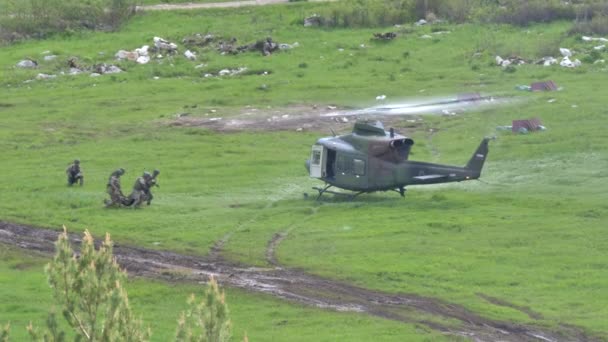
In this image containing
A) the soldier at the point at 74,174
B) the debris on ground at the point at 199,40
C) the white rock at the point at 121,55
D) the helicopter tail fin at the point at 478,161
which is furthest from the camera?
the debris on ground at the point at 199,40

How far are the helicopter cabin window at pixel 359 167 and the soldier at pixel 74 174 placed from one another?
336 inches

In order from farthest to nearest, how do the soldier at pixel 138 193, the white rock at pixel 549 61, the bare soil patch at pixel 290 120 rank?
the white rock at pixel 549 61 < the bare soil patch at pixel 290 120 < the soldier at pixel 138 193

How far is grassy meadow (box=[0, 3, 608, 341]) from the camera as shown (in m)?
30.1

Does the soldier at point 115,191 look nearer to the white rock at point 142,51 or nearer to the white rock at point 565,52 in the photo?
the white rock at point 565,52

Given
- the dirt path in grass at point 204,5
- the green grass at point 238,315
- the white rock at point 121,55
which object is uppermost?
the green grass at point 238,315

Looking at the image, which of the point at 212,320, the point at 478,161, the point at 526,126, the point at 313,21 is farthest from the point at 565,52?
the point at 212,320

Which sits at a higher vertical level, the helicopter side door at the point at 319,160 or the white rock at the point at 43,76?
the helicopter side door at the point at 319,160

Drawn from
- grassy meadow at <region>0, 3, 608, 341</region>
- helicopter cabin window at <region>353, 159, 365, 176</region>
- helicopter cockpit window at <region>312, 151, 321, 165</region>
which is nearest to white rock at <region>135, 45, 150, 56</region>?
grassy meadow at <region>0, 3, 608, 341</region>

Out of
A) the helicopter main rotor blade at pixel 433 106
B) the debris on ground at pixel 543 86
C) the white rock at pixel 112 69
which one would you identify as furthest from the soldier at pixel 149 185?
the white rock at pixel 112 69

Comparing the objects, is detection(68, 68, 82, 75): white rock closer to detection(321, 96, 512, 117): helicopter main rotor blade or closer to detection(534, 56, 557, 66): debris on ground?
detection(321, 96, 512, 117): helicopter main rotor blade

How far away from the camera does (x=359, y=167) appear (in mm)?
38250

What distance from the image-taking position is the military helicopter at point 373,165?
3681 cm

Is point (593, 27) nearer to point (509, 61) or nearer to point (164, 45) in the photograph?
point (509, 61)

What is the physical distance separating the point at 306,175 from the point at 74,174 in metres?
6.66
